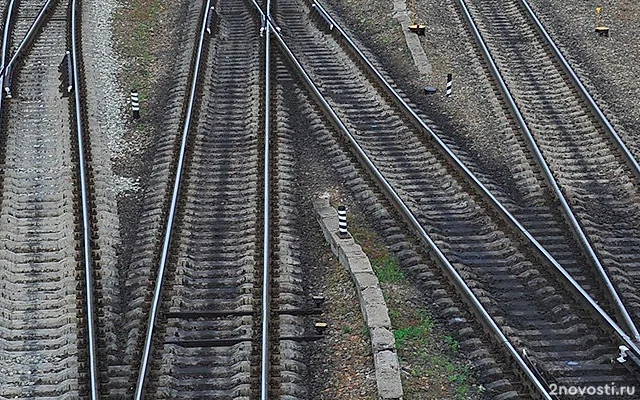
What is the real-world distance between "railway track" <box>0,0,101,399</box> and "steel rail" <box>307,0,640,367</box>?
5773 mm

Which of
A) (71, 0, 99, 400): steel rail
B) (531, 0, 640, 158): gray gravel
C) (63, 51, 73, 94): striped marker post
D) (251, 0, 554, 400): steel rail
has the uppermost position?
(63, 51, 73, 94): striped marker post

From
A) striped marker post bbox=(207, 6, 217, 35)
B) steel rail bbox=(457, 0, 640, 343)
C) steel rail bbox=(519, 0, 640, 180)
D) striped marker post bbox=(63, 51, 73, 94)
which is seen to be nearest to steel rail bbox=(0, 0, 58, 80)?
striped marker post bbox=(63, 51, 73, 94)

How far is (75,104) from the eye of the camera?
22.1 meters

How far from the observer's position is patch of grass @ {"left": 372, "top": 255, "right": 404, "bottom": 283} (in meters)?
16.3

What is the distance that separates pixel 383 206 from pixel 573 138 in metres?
4.53

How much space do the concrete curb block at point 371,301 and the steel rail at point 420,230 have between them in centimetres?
97

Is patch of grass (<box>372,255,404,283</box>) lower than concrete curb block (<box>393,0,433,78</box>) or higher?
higher

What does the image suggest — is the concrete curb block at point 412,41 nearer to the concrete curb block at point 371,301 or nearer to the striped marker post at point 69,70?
the concrete curb block at point 371,301

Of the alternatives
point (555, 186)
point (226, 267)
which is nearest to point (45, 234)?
point (226, 267)

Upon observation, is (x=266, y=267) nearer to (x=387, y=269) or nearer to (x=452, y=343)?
(x=387, y=269)

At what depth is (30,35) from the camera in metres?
26.0

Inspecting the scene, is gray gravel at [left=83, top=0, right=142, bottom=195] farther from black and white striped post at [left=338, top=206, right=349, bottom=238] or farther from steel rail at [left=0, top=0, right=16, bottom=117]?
black and white striped post at [left=338, top=206, right=349, bottom=238]

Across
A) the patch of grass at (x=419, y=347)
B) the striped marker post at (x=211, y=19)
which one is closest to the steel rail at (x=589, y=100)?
the patch of grass at (x=419, y=347)

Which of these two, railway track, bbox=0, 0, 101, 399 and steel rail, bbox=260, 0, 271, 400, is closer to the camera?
steel rail, bbox=260, 0, 271, 400
